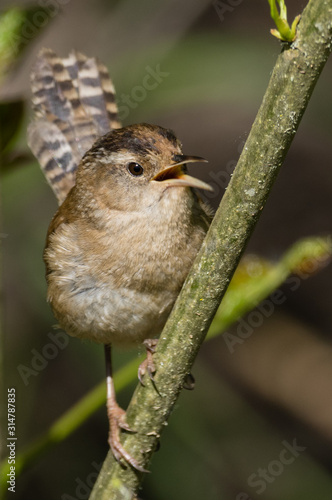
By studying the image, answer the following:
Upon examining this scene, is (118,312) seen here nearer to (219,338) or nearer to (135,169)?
(135,169)

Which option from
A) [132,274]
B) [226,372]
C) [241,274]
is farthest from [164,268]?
[226,372]

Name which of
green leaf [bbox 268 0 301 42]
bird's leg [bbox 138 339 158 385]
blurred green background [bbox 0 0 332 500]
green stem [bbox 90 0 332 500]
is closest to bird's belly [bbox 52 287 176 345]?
bird's leg [bbox 138 339 158 385]

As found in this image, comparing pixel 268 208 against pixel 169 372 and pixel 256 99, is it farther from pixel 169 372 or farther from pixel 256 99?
pixel 169 372

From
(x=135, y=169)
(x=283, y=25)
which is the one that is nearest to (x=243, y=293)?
(x=135, y=169)

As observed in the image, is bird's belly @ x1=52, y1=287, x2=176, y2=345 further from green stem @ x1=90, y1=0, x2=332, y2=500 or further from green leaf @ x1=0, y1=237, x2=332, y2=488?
green stem @ x1=90, y1=0, x2=332, y2=500

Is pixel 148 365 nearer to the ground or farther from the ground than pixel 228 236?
nearer to the ground

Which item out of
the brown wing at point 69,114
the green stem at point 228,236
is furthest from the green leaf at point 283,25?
the brown wing at point 69,114
